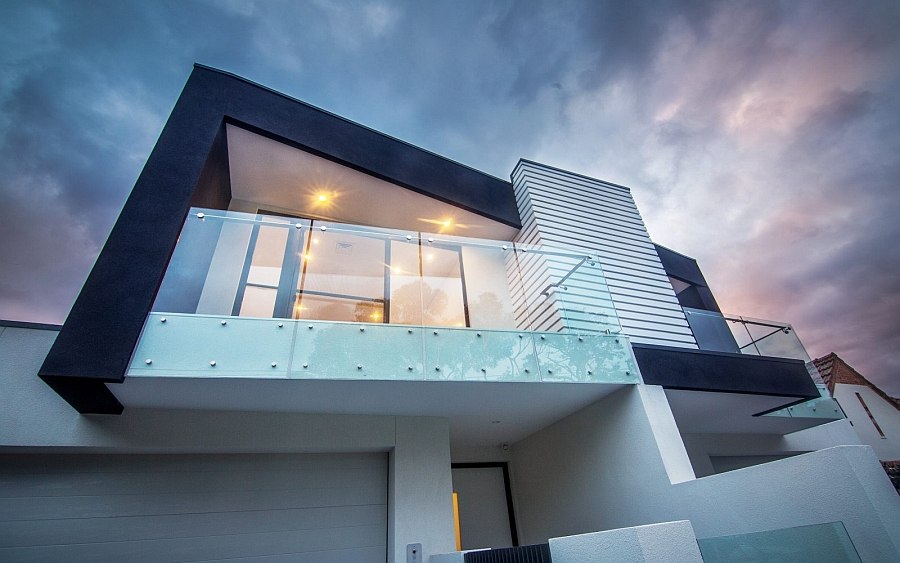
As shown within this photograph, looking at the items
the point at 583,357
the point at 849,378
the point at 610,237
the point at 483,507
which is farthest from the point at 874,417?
the point at 583,357

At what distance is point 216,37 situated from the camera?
9.48 metres

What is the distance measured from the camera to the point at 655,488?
4.14 meters

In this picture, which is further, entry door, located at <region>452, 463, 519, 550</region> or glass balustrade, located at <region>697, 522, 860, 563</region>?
entry door, located at <region>452, 463, 519, 550</region>

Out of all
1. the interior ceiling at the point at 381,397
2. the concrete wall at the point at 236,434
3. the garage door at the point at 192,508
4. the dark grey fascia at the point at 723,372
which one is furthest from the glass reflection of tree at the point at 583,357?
the garage door at the point at 192,508

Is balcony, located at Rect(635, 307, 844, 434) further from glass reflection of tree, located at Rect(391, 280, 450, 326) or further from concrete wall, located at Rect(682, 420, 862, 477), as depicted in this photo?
glass reflection of tree, located at Rect(391, 280, 450, 326)

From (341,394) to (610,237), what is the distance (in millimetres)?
6270

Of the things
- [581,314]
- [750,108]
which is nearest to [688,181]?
[750,108]

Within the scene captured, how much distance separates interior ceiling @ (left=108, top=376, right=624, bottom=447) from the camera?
140 inches

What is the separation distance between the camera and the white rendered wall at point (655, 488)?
2.56m

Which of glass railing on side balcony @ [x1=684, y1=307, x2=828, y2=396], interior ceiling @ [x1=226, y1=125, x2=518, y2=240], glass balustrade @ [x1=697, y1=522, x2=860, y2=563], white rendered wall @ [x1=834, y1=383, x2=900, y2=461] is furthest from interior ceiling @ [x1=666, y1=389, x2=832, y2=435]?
white rendered wall @ [x1=834, y1=383, x2=900, y2=461]

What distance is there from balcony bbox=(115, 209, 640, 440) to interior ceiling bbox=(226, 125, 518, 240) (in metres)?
2.15

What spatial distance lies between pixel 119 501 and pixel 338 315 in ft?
10.1

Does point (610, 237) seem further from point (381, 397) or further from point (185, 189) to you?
point (185, 189)

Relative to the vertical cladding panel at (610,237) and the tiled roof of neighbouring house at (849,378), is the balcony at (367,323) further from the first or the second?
the tiled roof of neighbouring house at (849,378)
